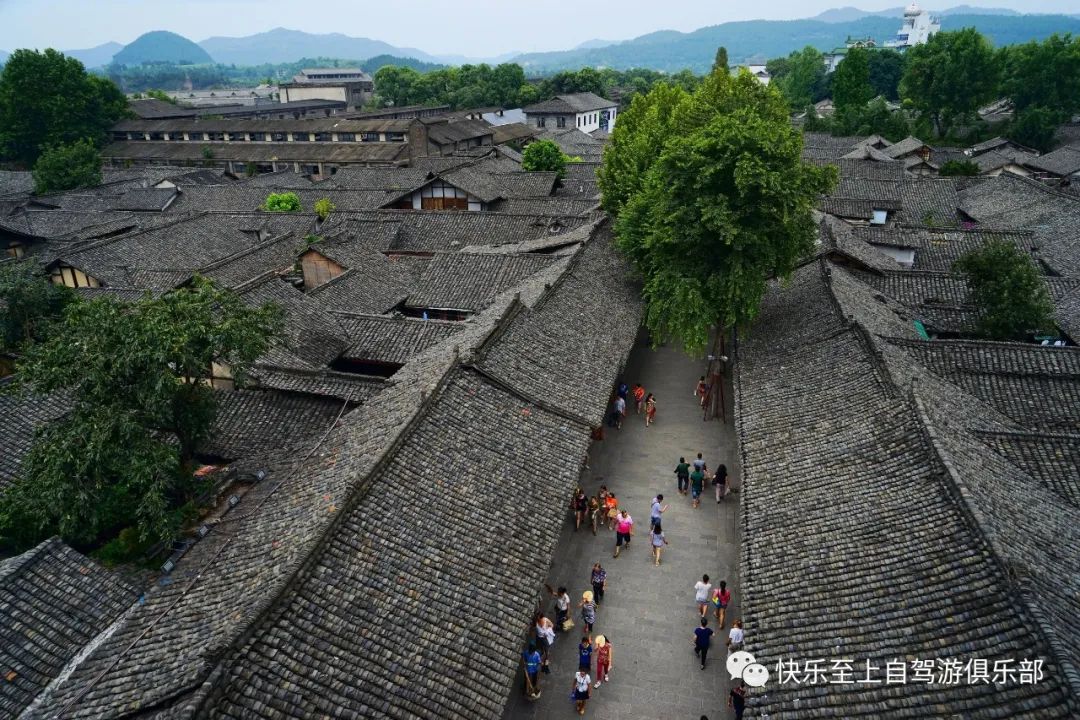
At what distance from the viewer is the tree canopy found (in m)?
63.5

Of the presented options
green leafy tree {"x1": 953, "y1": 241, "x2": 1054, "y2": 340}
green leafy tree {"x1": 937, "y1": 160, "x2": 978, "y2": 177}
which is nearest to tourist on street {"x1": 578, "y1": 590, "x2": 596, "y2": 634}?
green leafy tree {"x1": 953, "y1": 241, "x2": 1054, "y2": 340}

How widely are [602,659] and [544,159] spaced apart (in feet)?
179

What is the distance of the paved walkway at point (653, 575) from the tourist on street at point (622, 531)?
26 centimetres

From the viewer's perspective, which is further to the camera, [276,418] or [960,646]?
[276,418]

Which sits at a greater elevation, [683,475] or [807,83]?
[807,83]

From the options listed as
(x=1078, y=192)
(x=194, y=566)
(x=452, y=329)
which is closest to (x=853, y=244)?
(x=452, y=329)

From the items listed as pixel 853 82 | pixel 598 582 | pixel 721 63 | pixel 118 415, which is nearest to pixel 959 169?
pixel 721 63

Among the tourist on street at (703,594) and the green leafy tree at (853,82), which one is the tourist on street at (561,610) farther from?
the green leafy tree at (853,82)

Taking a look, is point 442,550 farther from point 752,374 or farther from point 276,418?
point 752,374

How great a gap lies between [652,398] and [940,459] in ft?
40.7

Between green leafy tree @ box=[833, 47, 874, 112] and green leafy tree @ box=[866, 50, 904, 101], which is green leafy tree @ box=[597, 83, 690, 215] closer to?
green leafy tree @ box=[833, 47, 874, 112]

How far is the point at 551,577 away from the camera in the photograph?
59.1 feet

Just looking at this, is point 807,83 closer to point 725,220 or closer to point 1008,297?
point 1008,297

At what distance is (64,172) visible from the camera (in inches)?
2507
